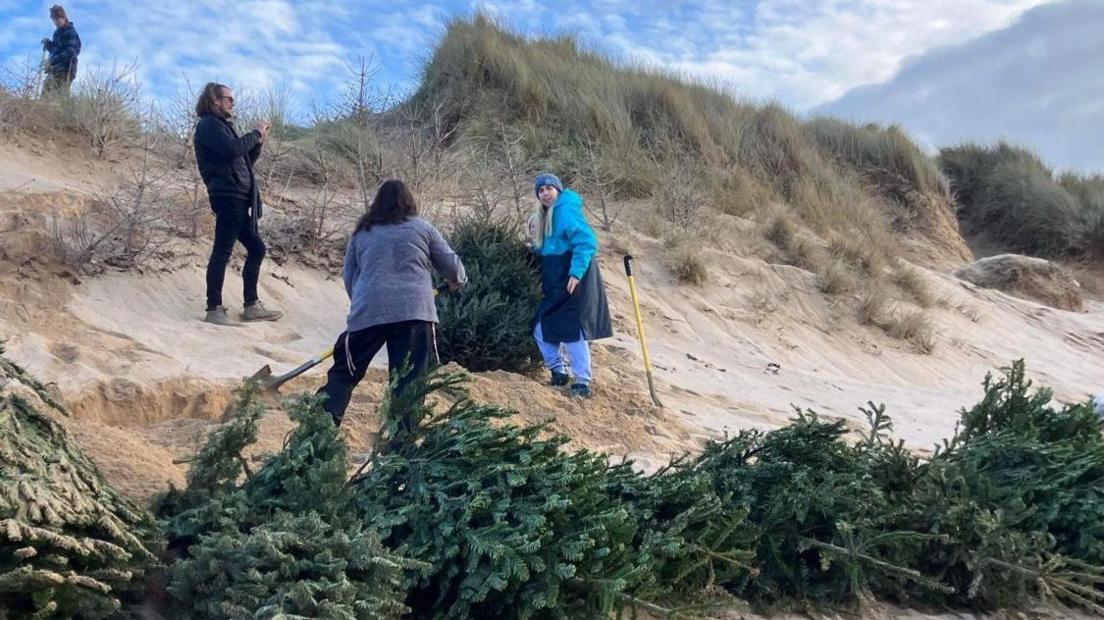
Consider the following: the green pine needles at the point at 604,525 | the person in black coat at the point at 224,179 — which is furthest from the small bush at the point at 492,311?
the green pine needles at the point at 604,525

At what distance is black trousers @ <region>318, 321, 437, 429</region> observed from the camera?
5.41 metres

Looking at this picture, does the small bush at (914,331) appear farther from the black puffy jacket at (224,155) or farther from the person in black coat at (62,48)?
the person in black coat at (62,48)

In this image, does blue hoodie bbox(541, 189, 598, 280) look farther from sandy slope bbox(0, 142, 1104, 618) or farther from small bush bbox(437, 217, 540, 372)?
sandy slope bbox(0, 142, 1104, 618)

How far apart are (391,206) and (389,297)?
1.77ft

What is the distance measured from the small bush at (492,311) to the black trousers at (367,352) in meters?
1.97

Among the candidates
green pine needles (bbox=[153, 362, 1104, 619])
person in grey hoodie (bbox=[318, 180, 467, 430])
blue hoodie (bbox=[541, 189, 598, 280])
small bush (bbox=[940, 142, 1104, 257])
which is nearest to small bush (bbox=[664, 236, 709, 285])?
blue hoodie (bbox=[541, 189, 598, 280])

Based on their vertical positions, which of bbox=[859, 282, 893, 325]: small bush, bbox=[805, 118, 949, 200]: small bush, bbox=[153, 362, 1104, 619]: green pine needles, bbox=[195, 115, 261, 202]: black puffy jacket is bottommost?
bbox=[153, 362, 1104, 619]: green pine needles

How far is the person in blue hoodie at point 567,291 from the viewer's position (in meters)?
7.29

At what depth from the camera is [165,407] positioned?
6020 mm

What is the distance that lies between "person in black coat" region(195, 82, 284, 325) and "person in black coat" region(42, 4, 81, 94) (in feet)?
16.4

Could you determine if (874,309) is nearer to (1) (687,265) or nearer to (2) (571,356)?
(1) (687,265)

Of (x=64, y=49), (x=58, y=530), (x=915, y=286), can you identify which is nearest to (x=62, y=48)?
(x=64, y=49)

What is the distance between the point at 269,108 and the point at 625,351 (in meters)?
6.32

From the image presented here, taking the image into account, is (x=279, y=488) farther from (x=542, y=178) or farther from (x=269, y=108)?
(x=269, y=108)
